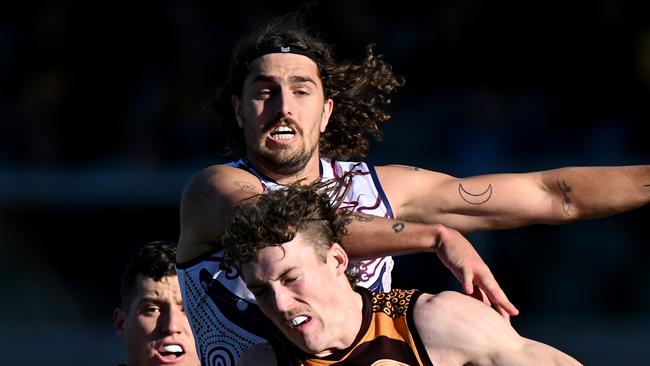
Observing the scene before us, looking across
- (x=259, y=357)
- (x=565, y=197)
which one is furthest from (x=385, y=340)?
(x=565, y=197)

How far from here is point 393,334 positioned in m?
4.22

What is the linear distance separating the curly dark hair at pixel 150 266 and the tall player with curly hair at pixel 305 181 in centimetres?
58

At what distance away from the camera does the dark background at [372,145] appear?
8.70 m

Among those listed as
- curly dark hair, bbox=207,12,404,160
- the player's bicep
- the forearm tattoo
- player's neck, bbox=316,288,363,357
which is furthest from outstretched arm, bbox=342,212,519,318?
curly dark hair, bbox=207,12,404,160

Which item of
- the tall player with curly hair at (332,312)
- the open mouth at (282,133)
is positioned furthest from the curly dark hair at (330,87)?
the tall player with curly hair at (332,312)

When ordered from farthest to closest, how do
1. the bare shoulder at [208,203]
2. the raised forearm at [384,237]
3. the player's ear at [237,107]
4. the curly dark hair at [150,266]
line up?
1. the curly dark hair at [150,266]
2. the player's ear at [237,107]
3. the bare shoulder at [208,203]
4. the raised forearm at [384,237]

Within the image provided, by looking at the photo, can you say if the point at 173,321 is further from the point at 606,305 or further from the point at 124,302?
the point at 606,305

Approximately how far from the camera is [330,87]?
18.1 ft

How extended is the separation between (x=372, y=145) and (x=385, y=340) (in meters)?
4.88

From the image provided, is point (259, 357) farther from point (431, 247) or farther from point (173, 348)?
point (173, 348)

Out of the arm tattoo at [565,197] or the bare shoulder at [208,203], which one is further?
the arm tattoo at [565,197]

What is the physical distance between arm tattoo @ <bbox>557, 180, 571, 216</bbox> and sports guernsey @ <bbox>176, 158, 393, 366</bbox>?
2.26 ft

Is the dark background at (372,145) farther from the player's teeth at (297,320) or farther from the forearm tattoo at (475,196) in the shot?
the player's teeth at (297,320)

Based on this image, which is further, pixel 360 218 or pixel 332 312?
pixel 360 218
